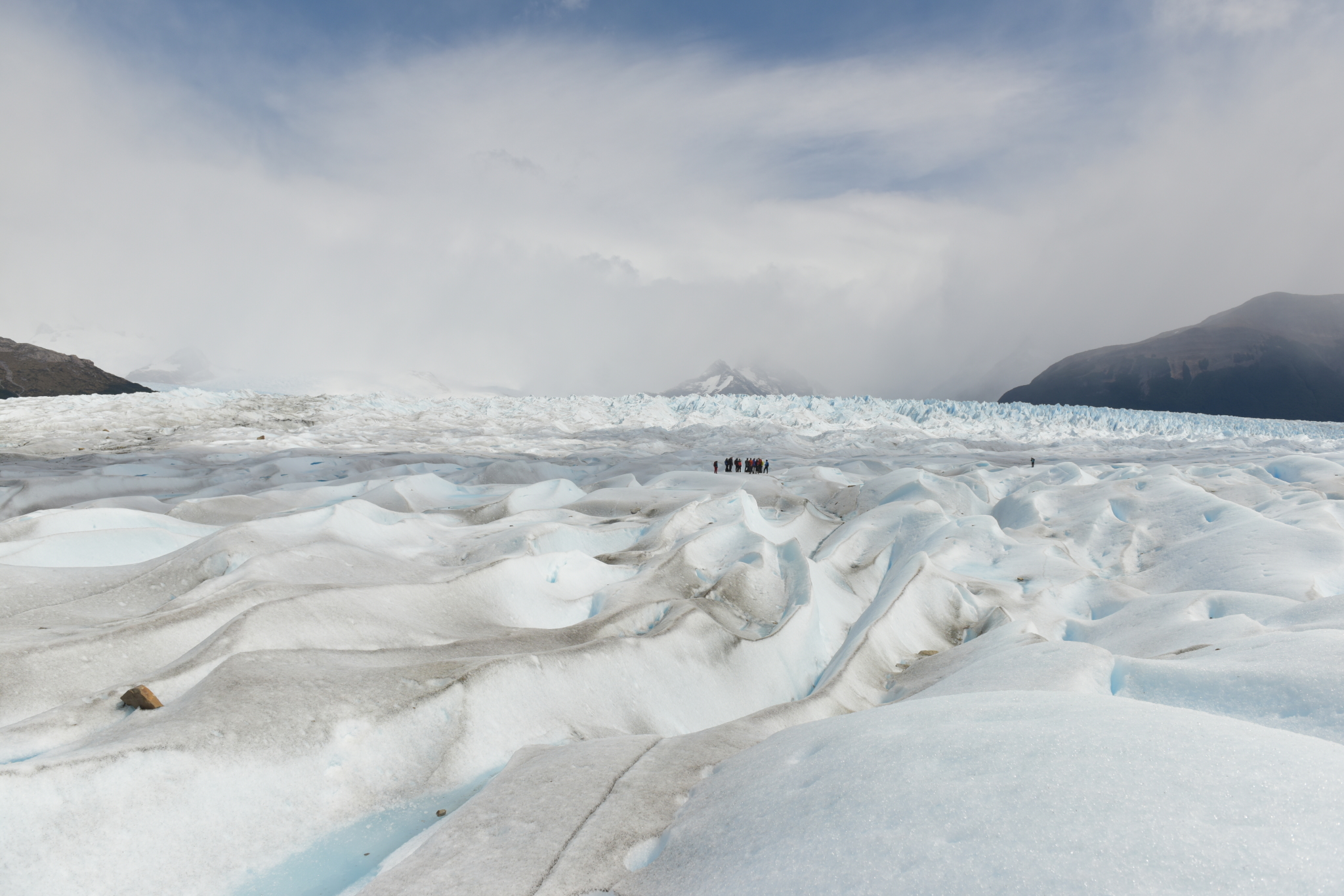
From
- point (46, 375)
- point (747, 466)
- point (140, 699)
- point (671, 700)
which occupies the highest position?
point (46, 375)

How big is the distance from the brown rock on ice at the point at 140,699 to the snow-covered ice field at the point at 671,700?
0.07m

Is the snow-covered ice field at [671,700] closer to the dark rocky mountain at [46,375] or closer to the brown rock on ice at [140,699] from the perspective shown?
the brown rock on ice at [140,699]

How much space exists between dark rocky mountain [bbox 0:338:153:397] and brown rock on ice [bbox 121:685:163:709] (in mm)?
69711

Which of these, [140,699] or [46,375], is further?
[46,375]

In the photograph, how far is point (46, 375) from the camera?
59531 mm

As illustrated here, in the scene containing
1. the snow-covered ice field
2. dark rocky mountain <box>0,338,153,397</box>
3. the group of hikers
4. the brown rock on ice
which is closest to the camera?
the snow-covered ice field

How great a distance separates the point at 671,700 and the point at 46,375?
7860 centimetres

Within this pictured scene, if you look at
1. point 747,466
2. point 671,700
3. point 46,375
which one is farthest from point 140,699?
point 46,375

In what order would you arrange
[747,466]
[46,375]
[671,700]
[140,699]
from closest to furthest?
[140,699], [671,700], [747,466], [46,375]

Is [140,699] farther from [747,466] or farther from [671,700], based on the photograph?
[747,466]

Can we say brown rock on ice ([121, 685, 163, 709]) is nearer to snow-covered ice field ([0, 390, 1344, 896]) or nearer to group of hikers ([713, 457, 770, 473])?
snow-covered ice field ([0, 390, 1344, 896])

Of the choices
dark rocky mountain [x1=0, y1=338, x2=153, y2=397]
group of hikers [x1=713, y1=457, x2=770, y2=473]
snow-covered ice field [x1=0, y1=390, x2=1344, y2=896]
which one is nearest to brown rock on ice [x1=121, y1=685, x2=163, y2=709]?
snow-covered ice field [x1=0, y1=390, x2=1344, y2=896]

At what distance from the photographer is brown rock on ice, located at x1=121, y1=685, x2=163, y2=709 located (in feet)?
9.76

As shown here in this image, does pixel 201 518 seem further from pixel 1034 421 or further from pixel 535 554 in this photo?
pixel 1034 421
